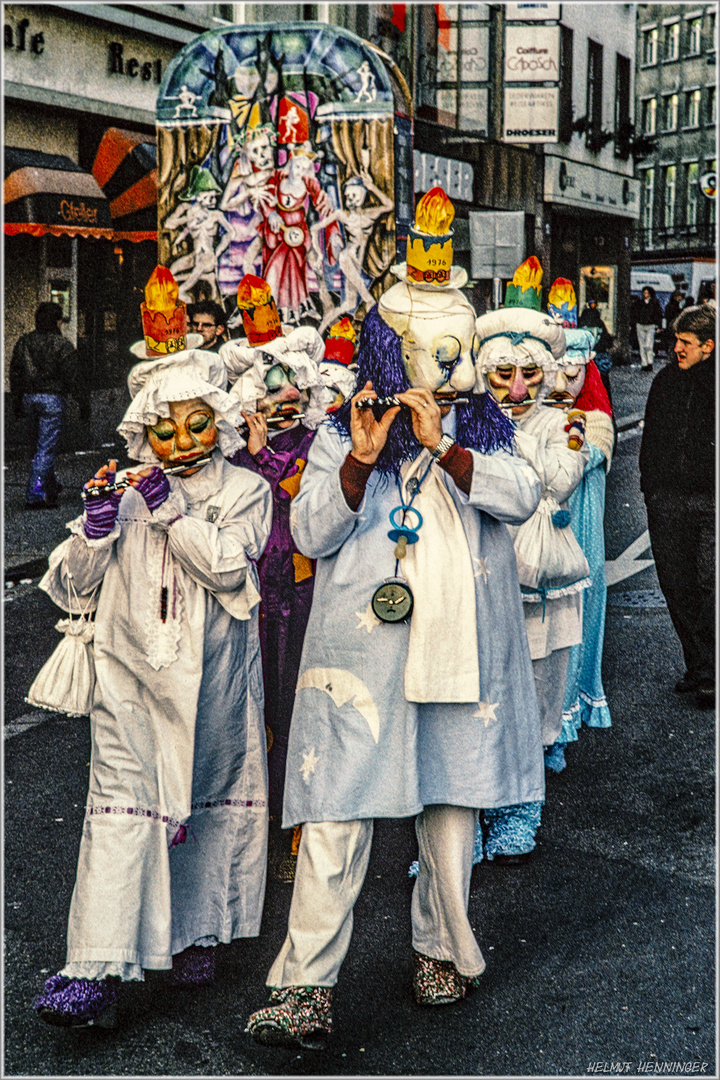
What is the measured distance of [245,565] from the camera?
3539mm

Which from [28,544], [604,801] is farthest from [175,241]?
[604,801]

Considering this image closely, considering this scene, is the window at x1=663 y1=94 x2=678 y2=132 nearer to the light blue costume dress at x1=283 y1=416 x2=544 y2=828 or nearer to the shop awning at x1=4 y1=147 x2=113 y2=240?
the light blue costume dress at x1=283 y1=416 x2=544 y2=828

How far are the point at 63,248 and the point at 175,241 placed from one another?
5634 mm

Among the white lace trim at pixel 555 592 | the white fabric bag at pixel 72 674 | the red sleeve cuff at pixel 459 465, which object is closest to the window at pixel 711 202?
the white lace trim at pixel 555 592

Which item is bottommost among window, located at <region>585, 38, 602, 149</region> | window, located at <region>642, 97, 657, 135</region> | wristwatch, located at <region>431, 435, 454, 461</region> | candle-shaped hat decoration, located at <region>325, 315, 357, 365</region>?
wristwatch, located at <region>431, 435, 454, 461</region>

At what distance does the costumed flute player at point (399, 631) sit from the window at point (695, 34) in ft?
6.31

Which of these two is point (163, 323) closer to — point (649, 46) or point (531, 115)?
point (649, 46)

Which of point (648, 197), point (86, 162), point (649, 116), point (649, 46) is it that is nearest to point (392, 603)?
point (649, 46)

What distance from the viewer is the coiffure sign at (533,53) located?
8398mm

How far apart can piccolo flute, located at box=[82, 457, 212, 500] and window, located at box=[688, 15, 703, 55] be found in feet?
8.20

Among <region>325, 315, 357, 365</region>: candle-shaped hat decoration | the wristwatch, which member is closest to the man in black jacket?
<region>325, 315, 357, 365</region>: candle-shaped hat decoration

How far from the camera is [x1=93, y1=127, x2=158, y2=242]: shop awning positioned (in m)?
14.6

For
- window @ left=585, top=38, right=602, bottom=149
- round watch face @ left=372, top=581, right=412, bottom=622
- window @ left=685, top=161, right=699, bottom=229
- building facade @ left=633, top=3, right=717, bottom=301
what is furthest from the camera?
window @ left=585, top=38, right=602, bottom=149

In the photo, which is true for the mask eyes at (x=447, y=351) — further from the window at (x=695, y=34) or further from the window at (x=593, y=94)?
the window at (x=593, y=94)
